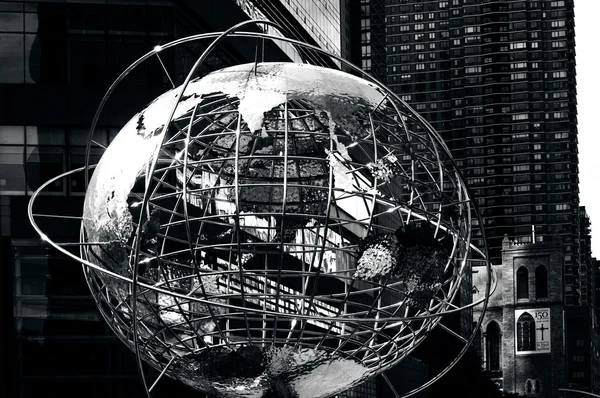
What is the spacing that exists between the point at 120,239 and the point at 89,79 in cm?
2389

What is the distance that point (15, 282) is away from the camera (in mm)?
31531

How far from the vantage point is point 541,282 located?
118m

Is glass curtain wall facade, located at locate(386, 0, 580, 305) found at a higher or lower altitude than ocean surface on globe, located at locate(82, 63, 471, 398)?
higher

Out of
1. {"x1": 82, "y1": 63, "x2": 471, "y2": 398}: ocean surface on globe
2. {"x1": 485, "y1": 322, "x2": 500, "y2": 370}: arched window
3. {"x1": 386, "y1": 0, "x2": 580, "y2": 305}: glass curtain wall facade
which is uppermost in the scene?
{"x1": 386, "y1": 0, "x2": 580, "y2": 305}: glass curtain wall facade

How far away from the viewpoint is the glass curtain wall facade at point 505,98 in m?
159

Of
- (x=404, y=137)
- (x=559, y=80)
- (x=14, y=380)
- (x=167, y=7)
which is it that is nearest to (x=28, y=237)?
(x=14, y=380)

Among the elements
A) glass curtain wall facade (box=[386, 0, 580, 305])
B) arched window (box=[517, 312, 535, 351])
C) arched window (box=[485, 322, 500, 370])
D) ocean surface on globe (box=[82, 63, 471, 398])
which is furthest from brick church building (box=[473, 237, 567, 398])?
ocean surface on globe (box=[82, 63, 471, 398])

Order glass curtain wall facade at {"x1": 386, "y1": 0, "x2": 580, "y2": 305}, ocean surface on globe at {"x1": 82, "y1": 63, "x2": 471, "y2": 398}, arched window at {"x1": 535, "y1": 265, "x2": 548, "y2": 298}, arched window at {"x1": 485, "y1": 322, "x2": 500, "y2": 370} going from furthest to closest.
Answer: glass curtain wall facade at {"x1": 386, "y1": 0, "x2": 580, "y2": 305} → arched window at {"x1": 485, "y1": 322, "x2": 500, "y2": 370} → arched window at {"x1": 535, "y1": 265, "x2": 548, "y2": 298} → ocean surface on globe at {"x1": 82, "y1": 63, "x2": 471, "y2": 398}

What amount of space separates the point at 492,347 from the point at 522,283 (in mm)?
9473

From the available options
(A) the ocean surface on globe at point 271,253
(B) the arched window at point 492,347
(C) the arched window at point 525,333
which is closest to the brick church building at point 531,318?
(C) the arched window at point 525,333

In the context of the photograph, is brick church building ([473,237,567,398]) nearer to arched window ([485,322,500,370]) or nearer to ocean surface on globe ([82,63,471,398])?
arched window ([485,322,500,370])

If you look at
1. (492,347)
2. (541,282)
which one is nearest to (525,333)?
(541,282)

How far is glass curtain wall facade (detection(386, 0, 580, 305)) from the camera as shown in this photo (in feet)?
522

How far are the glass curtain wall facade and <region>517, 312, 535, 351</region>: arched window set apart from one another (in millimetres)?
36781
